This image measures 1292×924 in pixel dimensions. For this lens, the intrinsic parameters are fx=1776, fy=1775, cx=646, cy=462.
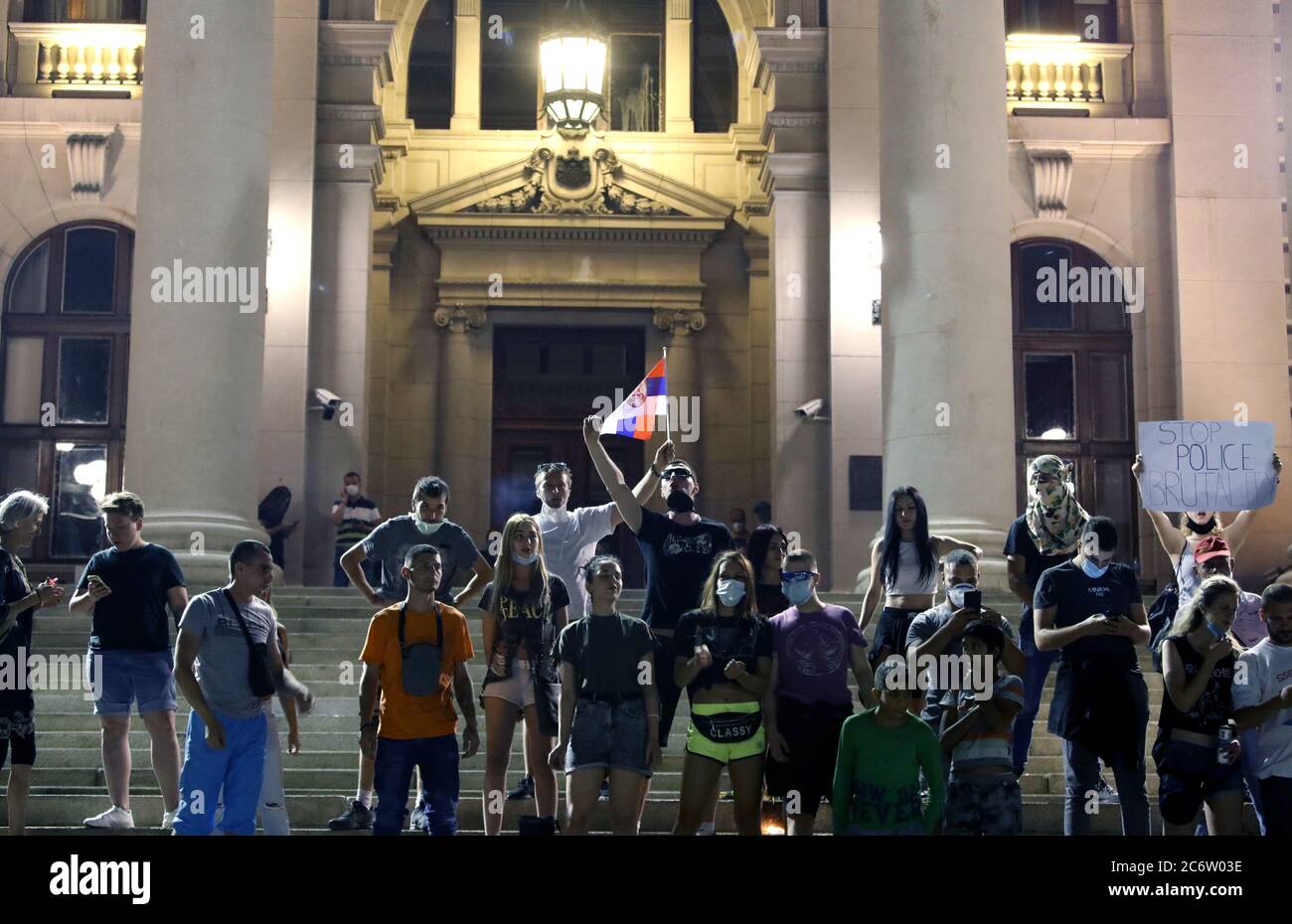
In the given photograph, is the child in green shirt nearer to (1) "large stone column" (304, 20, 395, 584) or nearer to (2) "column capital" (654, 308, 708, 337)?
(1) "large stone column" (304, 20, 395, 584)

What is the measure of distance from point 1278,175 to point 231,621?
57.5ft

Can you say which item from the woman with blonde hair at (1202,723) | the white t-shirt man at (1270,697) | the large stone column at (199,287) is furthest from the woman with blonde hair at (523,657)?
the large stone column at (199,287)

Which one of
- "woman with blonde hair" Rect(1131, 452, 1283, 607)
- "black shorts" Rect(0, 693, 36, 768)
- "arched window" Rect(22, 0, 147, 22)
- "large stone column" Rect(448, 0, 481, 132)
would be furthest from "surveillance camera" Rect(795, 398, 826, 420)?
"black shorts" Rect(0, 693, 36, 768)

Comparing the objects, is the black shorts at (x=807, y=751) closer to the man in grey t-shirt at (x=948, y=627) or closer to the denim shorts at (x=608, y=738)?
the man in grey t-shirt at (x=948, y=627)

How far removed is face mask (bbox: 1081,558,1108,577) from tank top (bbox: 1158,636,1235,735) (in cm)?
77

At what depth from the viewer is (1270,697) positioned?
1030 cm

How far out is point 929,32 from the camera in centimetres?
1830

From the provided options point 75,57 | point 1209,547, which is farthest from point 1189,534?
point 75,57

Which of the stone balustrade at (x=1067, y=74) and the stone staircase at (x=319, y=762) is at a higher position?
the stone balustrade at (x=1067, y=74)

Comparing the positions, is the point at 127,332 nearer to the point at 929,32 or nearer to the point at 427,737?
the point at 929,32

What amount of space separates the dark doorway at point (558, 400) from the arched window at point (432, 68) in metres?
3.64

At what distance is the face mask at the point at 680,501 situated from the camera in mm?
12250

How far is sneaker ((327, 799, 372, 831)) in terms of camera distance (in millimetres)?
11531

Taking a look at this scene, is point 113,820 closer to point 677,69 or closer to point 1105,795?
point 1105,795
